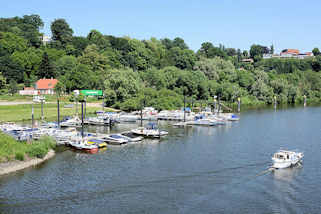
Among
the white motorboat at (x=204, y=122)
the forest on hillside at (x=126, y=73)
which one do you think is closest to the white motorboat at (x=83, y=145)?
the white motorboat at (x=204, y=122)

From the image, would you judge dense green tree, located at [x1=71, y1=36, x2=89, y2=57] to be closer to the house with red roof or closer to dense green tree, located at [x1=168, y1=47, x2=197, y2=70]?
dense green tree, located at [x1=168, y1=47, x2=197, y2=70]

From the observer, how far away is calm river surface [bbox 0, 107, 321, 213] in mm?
30203

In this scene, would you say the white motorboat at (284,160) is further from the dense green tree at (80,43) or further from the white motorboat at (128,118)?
the dense green tree at (80,43)

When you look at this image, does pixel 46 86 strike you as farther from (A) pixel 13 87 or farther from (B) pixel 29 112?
(B) pixel 29 112

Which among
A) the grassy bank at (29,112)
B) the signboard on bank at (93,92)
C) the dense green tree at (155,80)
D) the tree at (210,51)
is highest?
the tree at (210,51)

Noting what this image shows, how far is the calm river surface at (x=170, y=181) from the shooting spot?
3020 centimetres

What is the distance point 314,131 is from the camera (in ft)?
214

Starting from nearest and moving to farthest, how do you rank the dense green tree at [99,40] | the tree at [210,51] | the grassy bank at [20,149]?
the grassy bank at [20,149], the dense green tree at [99,40], the tree at [210,51]

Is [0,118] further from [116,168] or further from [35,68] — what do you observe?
[35,68]

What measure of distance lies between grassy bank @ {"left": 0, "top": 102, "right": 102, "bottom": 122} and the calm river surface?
2550 centimetres

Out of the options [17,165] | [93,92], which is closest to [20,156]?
[17,165]

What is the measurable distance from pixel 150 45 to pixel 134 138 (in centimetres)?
10383

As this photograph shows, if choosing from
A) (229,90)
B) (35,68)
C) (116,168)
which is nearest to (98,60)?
(35,68)

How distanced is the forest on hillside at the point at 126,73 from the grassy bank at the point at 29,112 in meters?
11.6
